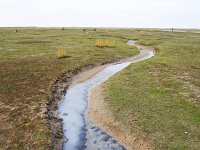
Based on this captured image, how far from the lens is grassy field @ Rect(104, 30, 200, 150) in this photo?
1990 centimetres

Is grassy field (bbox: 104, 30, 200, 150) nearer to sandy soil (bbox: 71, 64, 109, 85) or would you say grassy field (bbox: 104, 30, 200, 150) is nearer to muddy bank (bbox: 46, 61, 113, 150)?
sandy soil (bbox: 71, 64, 109, 85)

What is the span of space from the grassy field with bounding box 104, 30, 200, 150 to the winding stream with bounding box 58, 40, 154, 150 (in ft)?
5.55

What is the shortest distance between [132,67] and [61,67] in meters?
7.80

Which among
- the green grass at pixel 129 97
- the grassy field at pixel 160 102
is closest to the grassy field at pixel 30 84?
the green grass at pixel 129 97

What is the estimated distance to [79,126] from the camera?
23203mm

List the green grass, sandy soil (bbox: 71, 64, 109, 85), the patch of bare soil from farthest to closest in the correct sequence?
sandy soil (bbox: 71, 64, 109, 85) < the green grass < the patch of bare soil

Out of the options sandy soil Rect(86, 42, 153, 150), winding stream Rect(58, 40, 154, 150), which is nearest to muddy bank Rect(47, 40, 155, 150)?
winding stream Rect(58, 40, 154, 150)

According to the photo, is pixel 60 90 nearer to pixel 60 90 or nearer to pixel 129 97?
pixel 60 90

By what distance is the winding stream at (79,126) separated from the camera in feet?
66.6

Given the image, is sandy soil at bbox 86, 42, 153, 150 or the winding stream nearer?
sandy soil at bbox 86, 42, 153, 150

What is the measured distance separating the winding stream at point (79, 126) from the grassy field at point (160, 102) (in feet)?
5.55

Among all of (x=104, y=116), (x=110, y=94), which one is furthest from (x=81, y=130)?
(x=110, y=94)

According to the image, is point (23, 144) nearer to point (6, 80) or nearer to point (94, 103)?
point (94, 103)

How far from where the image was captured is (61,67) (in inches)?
1517
